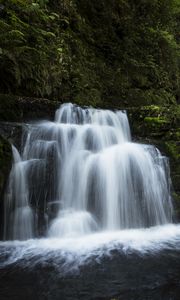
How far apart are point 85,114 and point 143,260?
184 inches

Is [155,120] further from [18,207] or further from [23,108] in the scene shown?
[18,207]

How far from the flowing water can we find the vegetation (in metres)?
1.80

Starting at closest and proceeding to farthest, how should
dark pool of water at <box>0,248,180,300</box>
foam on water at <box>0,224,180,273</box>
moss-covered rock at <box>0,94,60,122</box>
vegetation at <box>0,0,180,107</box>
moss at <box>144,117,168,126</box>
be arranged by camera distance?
dark pool of water at <box>0,248,180,300</box>, foam on water at <box>0,224,180,273</box>, moss-covered rock at <box>0,94,60,122</box>, moss at <box>144,117,168,126</box>, vegetation at <box>0,0,180,107</box>

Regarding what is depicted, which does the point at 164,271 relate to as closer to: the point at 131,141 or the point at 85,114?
the point at 131,141

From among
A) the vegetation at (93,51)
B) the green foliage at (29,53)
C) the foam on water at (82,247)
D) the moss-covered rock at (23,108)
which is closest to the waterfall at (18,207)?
the foam on water at (82,247)

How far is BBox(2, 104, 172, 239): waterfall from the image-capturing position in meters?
5.42

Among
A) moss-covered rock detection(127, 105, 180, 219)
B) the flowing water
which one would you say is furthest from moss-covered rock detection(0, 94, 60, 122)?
moss-covered rock detection(127, 105, 180, 219)

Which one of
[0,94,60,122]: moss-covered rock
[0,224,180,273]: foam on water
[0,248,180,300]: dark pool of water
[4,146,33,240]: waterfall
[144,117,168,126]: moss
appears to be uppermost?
[0,94,60,122]: moss-covered rock

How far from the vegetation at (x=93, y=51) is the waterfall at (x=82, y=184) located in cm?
229

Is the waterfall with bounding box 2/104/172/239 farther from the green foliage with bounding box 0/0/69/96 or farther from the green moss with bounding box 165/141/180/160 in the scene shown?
the green foliage with bounding box 0/0/69/96

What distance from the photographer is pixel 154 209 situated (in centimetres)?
620

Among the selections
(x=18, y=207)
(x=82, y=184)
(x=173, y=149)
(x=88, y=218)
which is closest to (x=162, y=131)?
(x=173, y=149)

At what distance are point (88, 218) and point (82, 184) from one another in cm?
73

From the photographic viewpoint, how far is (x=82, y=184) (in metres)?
6.02
